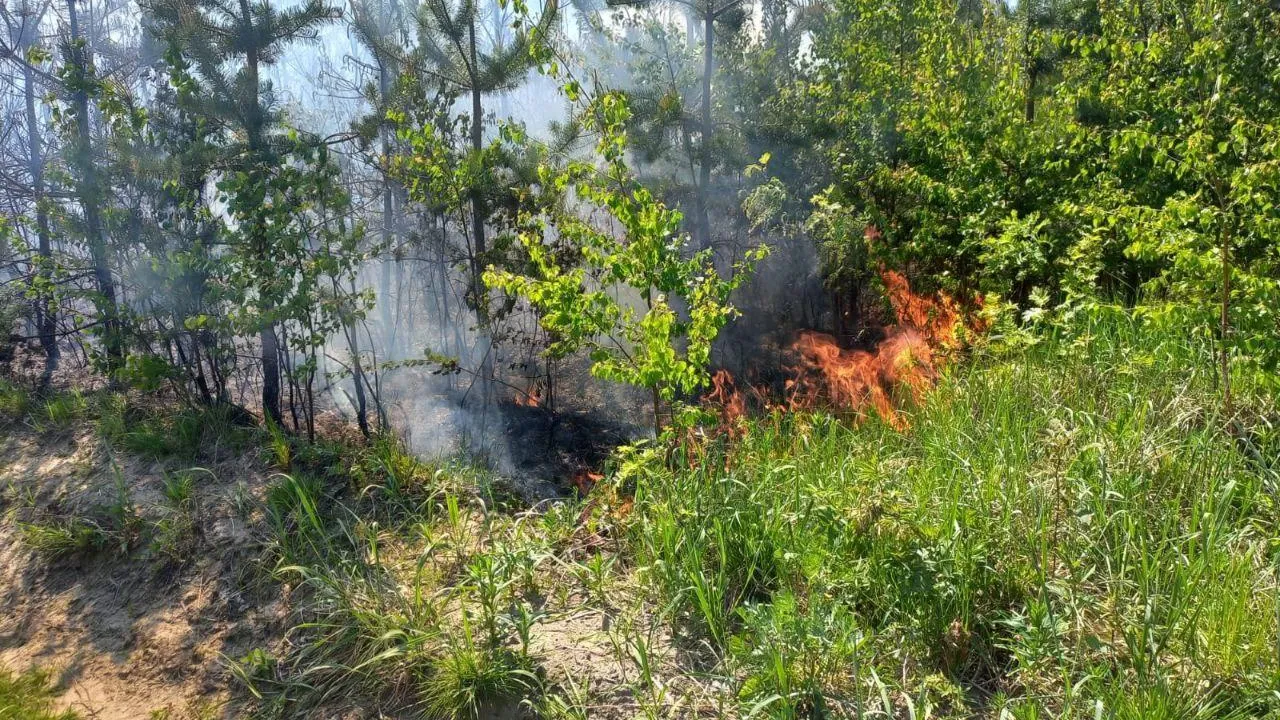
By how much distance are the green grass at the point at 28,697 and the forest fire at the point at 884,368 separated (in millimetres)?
4042

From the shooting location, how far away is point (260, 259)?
5113 millimetres

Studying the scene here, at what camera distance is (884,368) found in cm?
641

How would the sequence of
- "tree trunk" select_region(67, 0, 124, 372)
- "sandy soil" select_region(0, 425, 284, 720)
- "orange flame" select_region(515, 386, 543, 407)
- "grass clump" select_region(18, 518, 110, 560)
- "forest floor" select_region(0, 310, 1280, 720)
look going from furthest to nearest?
"orange flame" select_region(515, 386, 543, 407), "tree trunk" select_region(67, 0, 124, 372), "grass clump" select_region(18, 518, 110, 560), "sandy soil" select_region(0, 425, 284, 720), "forest floor" select_region(0, 310, 1280, 720)

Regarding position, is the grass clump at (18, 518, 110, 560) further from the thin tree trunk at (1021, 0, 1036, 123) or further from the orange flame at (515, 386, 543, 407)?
the thin tree trunk at (1021, 0, 1036, 123)

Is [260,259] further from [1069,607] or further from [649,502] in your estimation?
[1069,607]

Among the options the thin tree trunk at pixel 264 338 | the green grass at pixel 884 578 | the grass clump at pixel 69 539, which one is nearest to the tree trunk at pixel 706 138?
the thin tree trunk at pixel 264 338

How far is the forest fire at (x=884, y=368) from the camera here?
17.6ft

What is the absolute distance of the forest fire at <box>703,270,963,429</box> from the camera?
538 cm

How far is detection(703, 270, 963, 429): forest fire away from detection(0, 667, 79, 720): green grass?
404cm

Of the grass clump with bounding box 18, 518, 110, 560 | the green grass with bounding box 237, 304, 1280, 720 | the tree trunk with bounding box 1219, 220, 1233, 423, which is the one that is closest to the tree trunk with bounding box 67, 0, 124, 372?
the grass clump with bounding box 18, 518, 110, 560

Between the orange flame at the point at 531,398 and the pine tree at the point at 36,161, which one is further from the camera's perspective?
the orange flame at the point at 531,398

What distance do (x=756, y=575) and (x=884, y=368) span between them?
373 centimetres

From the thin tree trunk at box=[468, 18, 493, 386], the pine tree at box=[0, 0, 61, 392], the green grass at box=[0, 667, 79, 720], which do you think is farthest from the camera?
the thin tree trunk at box=[468, 18, 493, 386]

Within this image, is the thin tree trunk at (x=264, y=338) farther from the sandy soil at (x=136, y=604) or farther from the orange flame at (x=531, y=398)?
the orange flame at (x=531, y=398)
